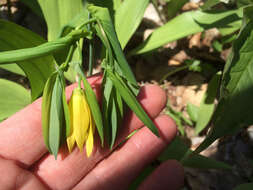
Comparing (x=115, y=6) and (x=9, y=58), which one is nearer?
(x=9, y=58)

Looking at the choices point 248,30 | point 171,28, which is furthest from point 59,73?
point 171,28

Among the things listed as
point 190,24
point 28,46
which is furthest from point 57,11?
point 190,24

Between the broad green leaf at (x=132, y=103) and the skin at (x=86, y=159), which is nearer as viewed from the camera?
the broad green leaf at (x=132, y=103)

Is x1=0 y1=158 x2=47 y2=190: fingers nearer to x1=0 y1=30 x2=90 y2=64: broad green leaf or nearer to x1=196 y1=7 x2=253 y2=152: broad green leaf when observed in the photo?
x1=0 y1=30 x2=90 y2=64: broad green leaf

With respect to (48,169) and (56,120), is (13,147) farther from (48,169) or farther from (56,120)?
(56,120)

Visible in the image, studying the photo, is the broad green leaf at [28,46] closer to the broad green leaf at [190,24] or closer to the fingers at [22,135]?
the fingers at [22,135]

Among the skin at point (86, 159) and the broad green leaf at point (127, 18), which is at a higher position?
the broad green leaf at point (127, 18)

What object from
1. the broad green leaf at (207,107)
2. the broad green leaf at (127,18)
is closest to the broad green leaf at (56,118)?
the broad green leaf at (127,18)
